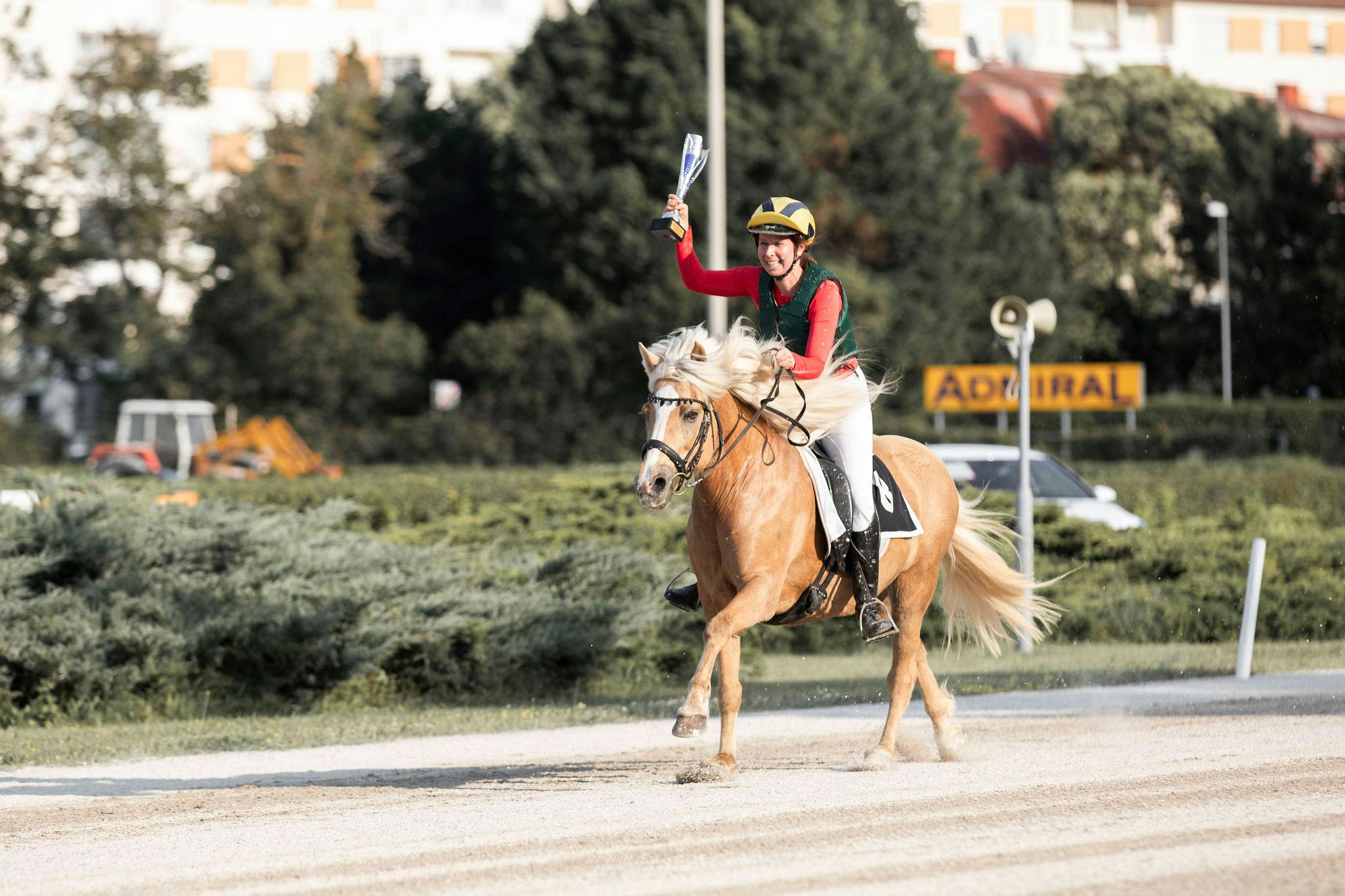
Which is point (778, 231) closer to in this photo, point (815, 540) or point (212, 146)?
point (815, 540)

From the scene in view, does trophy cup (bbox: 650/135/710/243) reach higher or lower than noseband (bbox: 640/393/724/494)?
higher

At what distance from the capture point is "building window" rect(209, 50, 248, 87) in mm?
75000

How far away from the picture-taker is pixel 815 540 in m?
9.03

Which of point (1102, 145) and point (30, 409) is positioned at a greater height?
point (1102, 145)

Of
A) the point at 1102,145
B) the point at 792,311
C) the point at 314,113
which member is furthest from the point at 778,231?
the point at 1102,145

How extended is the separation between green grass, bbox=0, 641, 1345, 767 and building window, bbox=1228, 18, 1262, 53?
3004 inches

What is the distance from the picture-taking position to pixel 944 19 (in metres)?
85.1

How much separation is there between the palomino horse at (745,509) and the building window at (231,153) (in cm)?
4606

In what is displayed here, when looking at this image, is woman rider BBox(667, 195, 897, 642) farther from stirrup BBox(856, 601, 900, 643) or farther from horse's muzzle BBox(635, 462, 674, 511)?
horse's muzzle BBox(635, 462, 674, 511)

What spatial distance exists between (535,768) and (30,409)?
5721 cm

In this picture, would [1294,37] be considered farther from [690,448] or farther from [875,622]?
[690,448]

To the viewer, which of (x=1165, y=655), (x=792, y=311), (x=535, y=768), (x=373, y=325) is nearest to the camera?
(x=792, y=311)

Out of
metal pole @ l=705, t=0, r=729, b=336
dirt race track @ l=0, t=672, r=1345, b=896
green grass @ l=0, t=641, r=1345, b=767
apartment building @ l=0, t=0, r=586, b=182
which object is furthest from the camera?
apartment building @ l=0, t=0, r=586, b=182

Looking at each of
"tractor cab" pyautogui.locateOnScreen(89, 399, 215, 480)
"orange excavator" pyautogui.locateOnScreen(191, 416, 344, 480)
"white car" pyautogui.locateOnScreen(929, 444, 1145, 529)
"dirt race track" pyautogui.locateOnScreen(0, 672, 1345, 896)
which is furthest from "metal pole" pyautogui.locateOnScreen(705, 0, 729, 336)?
"tractor cab" pyautogui.locateOnScreen(89, 399, 215, 480)
